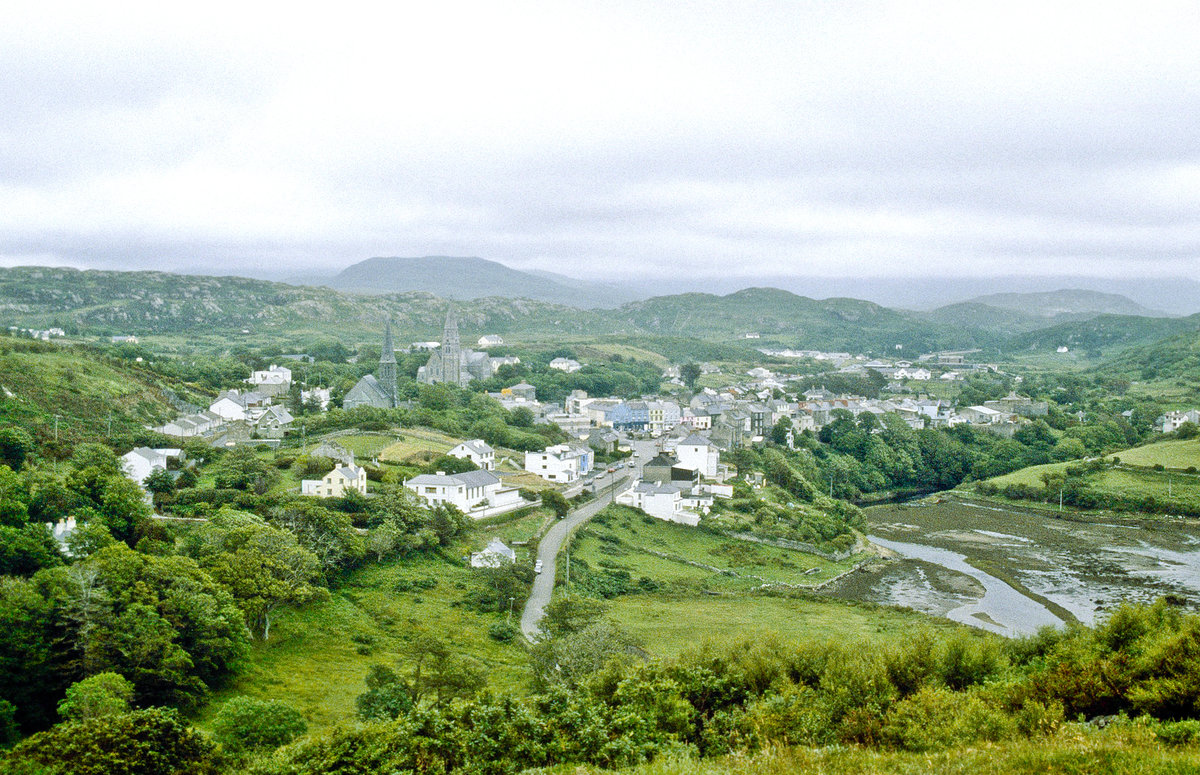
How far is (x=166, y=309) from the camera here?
14438cm

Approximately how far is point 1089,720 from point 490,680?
51.0ft

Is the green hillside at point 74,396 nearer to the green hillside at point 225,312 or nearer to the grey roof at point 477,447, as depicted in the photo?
the grey roof at point 477,447

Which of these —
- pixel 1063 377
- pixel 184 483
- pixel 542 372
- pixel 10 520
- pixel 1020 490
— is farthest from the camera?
pixel 1063 377

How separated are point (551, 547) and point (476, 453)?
12882mm

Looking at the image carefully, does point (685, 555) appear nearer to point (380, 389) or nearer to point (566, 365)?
point (380, 389)

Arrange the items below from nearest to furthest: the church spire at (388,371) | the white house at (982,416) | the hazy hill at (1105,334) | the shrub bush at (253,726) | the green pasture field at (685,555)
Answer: the shrub bush at (253,726)
the green pasture field at (685,555)
the church spire at (388,371)
the white house at (982,416)
the hazy hill at (1105,334)

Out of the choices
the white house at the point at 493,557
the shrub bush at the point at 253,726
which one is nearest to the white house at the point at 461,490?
the white house at the point at 493,557

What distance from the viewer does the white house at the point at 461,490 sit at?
4106 cm

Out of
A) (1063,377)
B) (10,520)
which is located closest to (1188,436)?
(1063,377)

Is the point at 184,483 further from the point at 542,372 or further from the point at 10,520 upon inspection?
the point at 542,372

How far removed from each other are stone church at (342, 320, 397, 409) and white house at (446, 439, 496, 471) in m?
18.0

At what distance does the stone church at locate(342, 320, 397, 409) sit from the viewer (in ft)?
227

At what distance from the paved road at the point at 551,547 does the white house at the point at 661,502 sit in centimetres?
155

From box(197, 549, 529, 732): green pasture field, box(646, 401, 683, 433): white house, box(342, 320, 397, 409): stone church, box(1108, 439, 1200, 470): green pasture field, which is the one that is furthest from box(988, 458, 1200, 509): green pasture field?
box(342, 320, 397, 409): stone church
